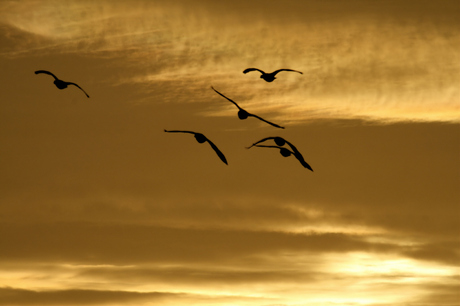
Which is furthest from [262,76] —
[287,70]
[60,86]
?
[60,86]

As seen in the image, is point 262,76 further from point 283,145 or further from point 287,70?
point 283,145

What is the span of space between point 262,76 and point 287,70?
1.79m

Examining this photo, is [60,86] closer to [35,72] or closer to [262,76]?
[35,72]

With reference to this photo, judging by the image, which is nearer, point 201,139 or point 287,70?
point 201,139

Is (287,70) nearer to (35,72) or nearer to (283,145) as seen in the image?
(283,145)

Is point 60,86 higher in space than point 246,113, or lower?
higher

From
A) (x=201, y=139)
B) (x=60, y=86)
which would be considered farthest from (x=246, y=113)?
(x=60, y=86)

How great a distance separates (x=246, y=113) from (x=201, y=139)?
332 centimetres

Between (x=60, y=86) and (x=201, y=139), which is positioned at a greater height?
(x=60, y=86)

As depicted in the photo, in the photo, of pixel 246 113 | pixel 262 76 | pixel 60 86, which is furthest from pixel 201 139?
pixel 60 86

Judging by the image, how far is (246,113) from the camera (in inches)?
1954

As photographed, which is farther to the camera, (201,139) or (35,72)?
(35,72)

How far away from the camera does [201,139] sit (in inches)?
1937

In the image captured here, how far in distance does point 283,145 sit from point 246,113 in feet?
12.9
